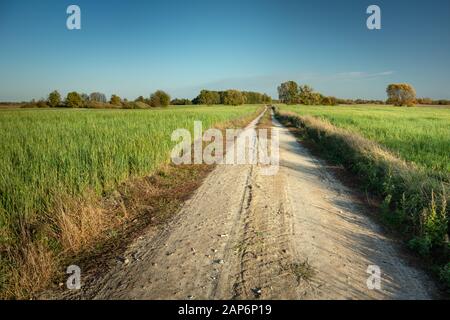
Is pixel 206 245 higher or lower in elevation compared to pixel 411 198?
lower

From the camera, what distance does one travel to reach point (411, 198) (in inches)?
221

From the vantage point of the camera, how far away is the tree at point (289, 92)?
361 feet

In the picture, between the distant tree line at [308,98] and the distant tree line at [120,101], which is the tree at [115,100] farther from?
the distant tree line at [308,98]

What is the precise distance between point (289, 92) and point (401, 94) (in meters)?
40.1

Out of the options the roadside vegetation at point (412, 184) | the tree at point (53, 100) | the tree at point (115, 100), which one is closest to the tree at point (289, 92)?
the tree at point (115, 100)

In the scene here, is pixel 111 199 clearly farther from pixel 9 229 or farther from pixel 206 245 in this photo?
pixel 206 245

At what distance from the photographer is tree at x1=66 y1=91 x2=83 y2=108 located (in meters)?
70.0

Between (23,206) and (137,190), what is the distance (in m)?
2.45

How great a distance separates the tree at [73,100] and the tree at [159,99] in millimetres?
18684

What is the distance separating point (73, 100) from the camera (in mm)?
70188

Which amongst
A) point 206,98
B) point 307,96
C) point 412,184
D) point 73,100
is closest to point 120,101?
point 73,100

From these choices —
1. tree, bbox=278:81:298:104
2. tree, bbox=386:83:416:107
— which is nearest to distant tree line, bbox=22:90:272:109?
tree, bbox=278:81:298:104

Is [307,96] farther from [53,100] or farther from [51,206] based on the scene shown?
[51,206]
